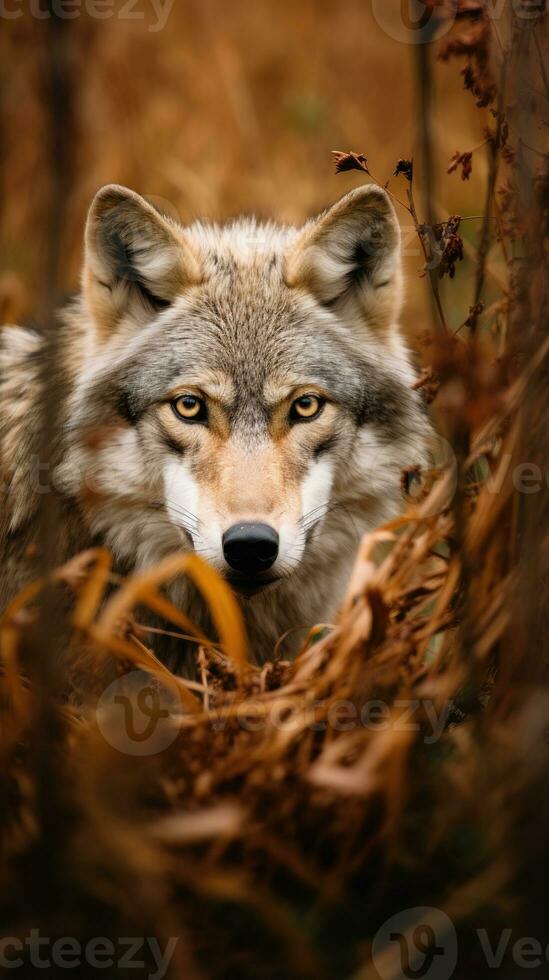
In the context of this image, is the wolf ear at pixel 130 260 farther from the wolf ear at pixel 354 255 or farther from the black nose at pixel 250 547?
the black nose at pixel 250 547

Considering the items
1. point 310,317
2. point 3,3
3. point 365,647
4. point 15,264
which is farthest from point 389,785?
point 15,264

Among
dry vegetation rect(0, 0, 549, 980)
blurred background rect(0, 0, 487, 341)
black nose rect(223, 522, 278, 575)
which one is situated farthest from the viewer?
blurred background rect(0, 0, 487, 341)

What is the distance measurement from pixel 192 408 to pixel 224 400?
0.15 metres

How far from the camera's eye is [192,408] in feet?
12.1

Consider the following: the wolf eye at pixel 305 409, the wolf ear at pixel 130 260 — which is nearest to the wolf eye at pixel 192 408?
the wolf eye at pixel 305 409

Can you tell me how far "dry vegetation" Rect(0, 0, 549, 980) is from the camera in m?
2.10

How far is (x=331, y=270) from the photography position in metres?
4.01

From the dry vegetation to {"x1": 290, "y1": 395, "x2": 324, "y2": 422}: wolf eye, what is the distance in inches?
28.8

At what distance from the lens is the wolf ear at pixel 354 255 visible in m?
3.77

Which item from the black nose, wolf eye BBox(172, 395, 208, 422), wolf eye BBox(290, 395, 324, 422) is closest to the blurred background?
wolf eye BBox(290, 395, 324, 422)

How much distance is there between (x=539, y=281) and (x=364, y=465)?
4.86ft

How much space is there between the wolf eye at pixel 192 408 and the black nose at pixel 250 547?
0.69 metres

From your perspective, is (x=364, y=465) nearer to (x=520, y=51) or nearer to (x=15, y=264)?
(x=520, y=51)

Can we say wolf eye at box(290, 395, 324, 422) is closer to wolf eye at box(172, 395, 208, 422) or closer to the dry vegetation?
wolf eye at box(172, 395, 208, 422)
